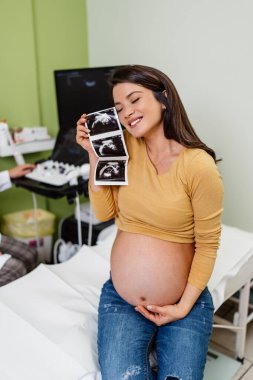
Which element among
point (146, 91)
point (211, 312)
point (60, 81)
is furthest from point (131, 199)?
point (60, 81)

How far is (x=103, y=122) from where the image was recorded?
45.0 inches

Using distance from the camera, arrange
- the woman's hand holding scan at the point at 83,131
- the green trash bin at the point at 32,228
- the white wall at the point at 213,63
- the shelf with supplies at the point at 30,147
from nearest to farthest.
→ the woman's hand holding scan at the point at 83,131
the white wall at the point at 213,63
the shelf with supplies at the point at 30,147
the green trash bin at the point at 32,228

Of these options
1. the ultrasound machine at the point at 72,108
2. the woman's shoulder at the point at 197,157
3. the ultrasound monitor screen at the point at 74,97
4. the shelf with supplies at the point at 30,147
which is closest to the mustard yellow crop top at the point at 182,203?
the woman's shoulder at the point at 197,157

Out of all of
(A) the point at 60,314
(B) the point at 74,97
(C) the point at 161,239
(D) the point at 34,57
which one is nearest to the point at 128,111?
(C) the point at 161,239

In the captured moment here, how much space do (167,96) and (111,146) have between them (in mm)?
239

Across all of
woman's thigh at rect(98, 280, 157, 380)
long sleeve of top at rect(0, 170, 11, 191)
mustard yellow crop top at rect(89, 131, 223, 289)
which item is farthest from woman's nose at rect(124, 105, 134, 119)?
long sleeve of top at rect(0, 170, 11, 191)

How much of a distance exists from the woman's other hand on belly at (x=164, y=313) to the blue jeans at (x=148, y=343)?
0.02m

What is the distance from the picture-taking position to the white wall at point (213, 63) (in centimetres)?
184

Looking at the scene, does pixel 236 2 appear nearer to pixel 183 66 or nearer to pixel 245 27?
pixel 245 27

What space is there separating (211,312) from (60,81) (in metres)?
1.60

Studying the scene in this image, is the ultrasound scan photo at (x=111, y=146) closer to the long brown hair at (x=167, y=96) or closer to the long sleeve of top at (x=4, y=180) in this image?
the long brown hair at (x=167, y=96)

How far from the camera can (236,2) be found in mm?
1786

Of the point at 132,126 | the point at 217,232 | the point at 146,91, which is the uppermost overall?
the point at 146,91

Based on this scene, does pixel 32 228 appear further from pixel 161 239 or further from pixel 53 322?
pixel 161 239
